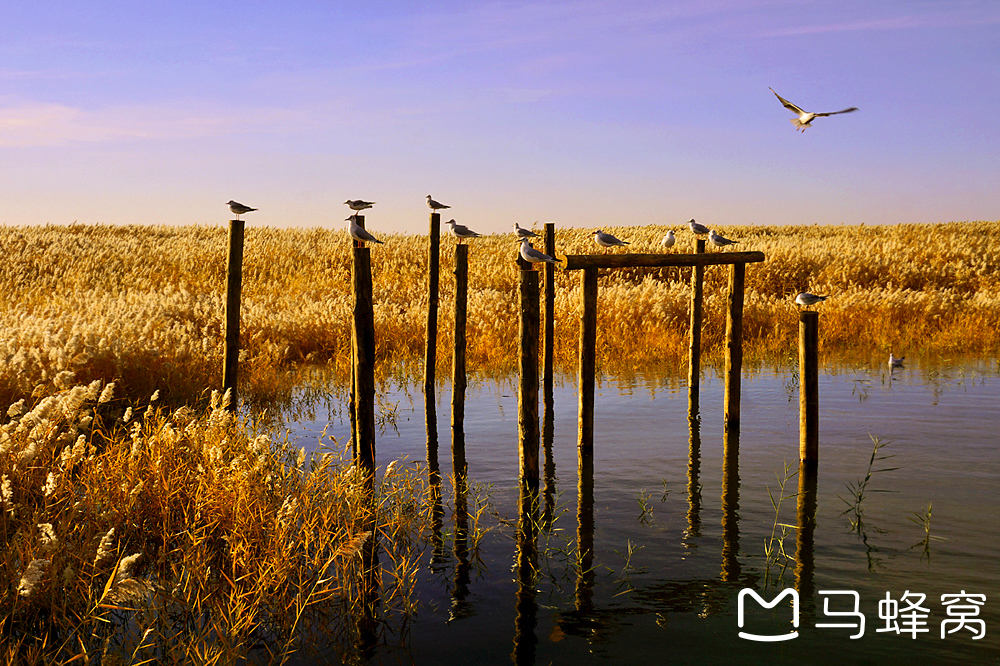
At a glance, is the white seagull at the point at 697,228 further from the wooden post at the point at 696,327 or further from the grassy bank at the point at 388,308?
the grassy bank at the point at 388,308

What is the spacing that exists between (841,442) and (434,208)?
6816 millimetres

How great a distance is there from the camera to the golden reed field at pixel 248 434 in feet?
16.7

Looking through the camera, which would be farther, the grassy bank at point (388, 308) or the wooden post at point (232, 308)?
the grassy bank at point (388, 308)

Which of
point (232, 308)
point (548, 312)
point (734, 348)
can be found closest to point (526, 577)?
point (232, 308)

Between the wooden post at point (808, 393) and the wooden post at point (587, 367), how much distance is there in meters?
2.40

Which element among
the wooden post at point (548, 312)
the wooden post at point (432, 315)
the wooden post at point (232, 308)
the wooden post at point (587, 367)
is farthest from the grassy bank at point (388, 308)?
the wooden post at point (587, 367)

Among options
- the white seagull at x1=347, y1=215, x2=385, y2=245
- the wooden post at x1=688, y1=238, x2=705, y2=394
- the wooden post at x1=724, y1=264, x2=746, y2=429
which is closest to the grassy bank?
the wooden post at x1=688, y1=238, x2=705, y2=394

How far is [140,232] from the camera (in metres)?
45.3

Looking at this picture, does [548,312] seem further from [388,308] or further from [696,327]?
[388,308]

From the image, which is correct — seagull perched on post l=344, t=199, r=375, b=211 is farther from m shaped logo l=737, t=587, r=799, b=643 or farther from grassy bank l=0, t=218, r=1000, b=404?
m shaped logo l=737, t=587, r=799, b=643

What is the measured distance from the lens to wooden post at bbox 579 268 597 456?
9641 mm

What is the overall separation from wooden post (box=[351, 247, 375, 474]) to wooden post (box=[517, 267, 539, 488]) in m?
1.56

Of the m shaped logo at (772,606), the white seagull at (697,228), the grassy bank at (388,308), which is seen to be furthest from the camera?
the white seagull at (697,228)

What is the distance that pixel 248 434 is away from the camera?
8.59 m
